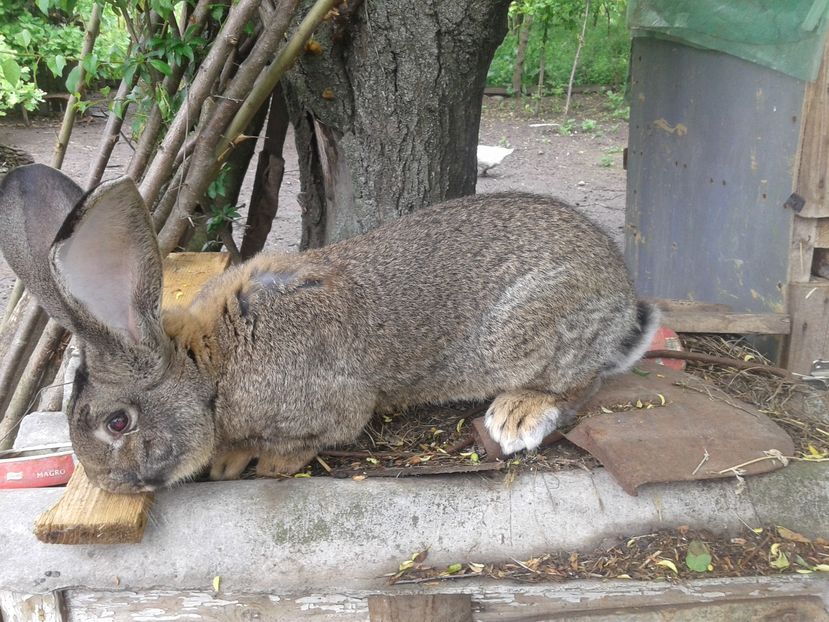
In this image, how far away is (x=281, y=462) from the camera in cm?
286

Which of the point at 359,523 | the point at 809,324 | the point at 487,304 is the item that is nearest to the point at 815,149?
the point at 809,324

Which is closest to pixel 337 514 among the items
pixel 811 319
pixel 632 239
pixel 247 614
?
pixel 247 614

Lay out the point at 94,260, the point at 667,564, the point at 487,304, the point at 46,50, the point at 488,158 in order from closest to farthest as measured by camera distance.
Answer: the point at 94,260 < the point at 667,564 < the point at 487,304 < the point at 46,50 < the point at 488,158

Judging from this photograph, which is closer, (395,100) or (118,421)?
(118,421)

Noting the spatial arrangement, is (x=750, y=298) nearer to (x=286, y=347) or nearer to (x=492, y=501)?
(x=492, y=501)

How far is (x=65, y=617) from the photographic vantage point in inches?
101

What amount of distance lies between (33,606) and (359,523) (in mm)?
1088

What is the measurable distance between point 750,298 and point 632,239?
202 centimetres

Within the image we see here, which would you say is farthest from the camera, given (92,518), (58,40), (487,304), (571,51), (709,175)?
(571,51)

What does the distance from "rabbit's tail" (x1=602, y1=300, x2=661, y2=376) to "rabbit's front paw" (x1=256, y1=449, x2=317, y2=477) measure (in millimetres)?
1219

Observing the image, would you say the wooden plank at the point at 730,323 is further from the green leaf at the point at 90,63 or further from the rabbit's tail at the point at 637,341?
the green leaf at the point at 90,63

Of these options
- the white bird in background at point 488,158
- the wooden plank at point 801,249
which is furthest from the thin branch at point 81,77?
the white bird in background at point 488,158

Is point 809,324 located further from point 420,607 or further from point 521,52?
point 521,52

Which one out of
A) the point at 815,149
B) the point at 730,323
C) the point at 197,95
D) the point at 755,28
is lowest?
the point at 730,323
